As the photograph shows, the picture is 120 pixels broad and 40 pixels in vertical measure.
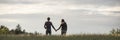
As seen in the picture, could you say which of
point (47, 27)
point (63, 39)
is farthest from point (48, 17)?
point (63, 39)

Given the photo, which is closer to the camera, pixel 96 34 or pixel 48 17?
pixel 96 34

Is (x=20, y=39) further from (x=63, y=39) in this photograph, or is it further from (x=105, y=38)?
(x=105, y=38)

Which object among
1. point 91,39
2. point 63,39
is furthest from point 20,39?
point 91,39

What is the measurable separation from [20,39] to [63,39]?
343cm

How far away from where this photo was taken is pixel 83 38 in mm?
30203

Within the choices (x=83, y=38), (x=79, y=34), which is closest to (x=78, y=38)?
(x=83, y=38)

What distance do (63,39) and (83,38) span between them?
6.01 feet

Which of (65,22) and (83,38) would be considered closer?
(83,38)

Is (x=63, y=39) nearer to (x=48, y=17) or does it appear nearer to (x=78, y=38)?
(x=78, y=38)

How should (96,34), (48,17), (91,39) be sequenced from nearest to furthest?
(91,39), (96,34), (48,17)

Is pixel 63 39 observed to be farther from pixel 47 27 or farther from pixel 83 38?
pixel 47 27

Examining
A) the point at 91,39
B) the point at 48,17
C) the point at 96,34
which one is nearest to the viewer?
the point at 91,39

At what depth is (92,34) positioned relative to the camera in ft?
110

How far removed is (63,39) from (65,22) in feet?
26.6
